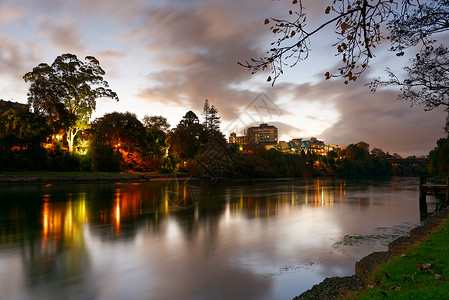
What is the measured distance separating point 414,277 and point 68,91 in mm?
59194

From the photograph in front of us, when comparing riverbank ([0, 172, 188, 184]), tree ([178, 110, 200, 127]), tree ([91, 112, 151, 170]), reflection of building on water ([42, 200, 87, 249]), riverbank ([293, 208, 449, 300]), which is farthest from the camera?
tree ([178, 110, 200, 127])

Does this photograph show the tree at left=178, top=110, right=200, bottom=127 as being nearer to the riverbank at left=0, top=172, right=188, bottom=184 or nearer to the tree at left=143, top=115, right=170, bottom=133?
the tree at left=143, top=115, right=170, bottom=133

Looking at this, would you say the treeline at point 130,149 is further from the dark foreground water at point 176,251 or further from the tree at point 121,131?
the dark foreground water at point 176,251

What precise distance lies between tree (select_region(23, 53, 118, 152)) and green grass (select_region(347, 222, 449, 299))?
5313cm

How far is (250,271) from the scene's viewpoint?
8336mm

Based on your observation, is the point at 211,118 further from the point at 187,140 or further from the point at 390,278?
the point at 390,278

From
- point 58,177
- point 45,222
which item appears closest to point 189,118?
point 58,177

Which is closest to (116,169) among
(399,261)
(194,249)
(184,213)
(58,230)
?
(184,213)

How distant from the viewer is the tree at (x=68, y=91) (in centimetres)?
4981

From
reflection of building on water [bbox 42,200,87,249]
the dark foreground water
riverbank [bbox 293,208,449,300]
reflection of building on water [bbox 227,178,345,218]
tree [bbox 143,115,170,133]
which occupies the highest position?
tree [bbox 143,115,170,133]

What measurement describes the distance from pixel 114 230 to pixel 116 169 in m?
46.7

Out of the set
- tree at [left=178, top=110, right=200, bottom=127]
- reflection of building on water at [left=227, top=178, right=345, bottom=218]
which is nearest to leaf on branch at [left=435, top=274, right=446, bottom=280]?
reflection of building on water at [left=227, top=178, right=345, bottom=218]

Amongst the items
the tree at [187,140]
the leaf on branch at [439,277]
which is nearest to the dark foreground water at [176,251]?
the leaf on branch at [439,277]

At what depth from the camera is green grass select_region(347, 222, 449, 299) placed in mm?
4695
